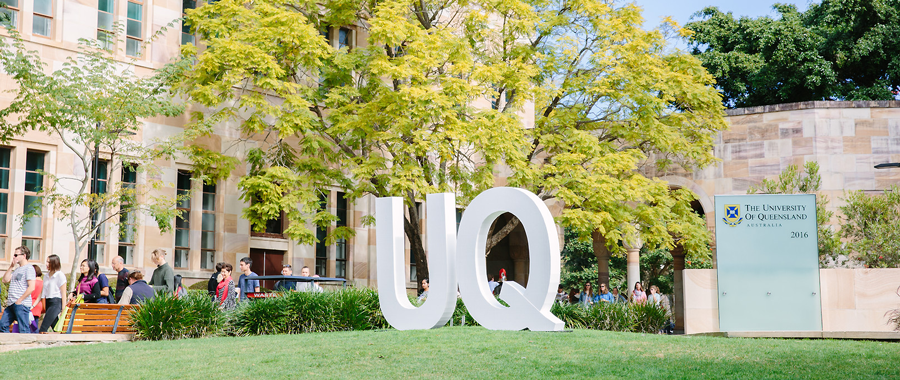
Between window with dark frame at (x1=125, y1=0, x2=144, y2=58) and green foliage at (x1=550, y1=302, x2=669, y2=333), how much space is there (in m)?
13.3

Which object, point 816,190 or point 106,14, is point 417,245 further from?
point 816,190

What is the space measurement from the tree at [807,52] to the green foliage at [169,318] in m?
34.8

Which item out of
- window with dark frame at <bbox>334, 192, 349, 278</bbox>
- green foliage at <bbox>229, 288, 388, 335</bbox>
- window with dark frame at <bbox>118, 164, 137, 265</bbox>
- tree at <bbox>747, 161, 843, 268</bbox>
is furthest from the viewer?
window with dark frame at <bbox>334, 192, 349, 278</bbox>

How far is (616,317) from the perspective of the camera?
A: 58.6 ft

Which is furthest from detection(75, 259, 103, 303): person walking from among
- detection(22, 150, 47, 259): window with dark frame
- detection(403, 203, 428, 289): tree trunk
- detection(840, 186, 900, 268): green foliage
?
detection(840, 186, 900, 268): green foliage

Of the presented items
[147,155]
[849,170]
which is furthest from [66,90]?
[849,170]

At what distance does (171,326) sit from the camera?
15273mm

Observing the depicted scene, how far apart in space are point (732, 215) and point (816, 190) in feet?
44.0

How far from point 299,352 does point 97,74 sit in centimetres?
969

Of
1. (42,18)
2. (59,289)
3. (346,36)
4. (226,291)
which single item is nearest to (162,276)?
(226,291)

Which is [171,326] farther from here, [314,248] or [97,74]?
[314,248]

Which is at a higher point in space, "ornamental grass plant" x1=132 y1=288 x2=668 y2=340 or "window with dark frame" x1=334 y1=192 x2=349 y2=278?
"window with dark frame" x1=334 y1=192 x2=349 y2=278

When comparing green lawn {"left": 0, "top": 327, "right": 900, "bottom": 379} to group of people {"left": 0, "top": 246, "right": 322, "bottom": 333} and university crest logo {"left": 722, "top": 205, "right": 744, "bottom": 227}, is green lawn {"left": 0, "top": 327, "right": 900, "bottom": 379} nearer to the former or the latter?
group of people {"left": 0, "top": 246, "right": 322, "bottom": 333}

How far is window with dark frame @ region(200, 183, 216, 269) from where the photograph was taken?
82.8 feet
